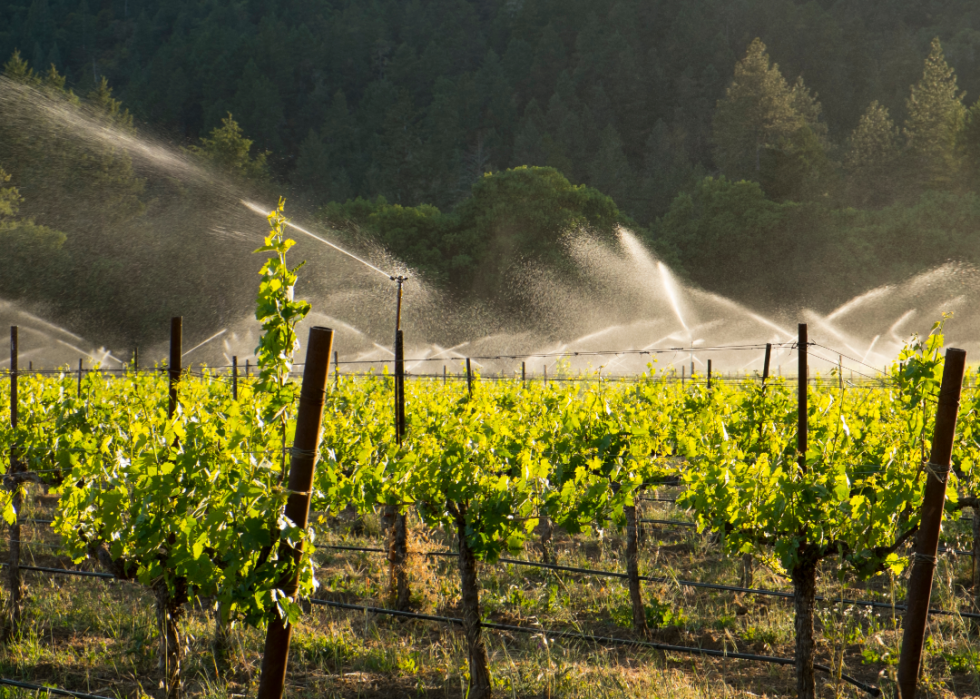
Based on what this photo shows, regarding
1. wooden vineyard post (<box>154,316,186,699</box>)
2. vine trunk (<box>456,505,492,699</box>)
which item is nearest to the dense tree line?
vine trunk (<box>456,505,492,699</box>)

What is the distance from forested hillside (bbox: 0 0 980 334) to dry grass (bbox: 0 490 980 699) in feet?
123

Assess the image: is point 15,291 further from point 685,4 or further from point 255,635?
point 685,4

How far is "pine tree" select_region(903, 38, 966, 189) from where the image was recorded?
164 ft

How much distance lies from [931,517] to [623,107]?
62.8m

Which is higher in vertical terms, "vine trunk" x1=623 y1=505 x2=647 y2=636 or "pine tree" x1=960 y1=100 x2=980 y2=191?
"pine tree" x1=960 y1=100 x2=980 y2=191

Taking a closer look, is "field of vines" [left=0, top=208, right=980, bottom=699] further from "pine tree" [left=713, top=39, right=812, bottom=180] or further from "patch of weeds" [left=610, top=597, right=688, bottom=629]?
"pine tree" [left=713, top=39, right=812, bottom=180]

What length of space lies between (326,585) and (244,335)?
3827 cm

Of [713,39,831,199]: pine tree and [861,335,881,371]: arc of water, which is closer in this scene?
[861,335,881,371]: arc of water

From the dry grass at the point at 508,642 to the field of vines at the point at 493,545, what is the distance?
0.10ft

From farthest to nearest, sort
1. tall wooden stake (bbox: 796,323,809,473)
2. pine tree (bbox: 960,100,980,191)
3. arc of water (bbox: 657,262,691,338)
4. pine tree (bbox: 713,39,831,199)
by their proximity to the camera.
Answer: pine tree (bbox: 713,39,831,199) < pine tree (bbox: 960,100,980,191) < arc of water (bbox: 657,262,691,338) < tall wooden stake (bbox: 796,323,809,473)

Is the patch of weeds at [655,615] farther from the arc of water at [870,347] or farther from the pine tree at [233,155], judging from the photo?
the pine tree at [233,155]

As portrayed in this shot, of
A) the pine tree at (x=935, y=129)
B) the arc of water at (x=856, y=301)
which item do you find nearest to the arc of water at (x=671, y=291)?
the arc of water at (x=856, y=301)

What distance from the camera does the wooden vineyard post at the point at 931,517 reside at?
3.87 m

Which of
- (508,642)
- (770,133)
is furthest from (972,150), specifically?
(508,642)
